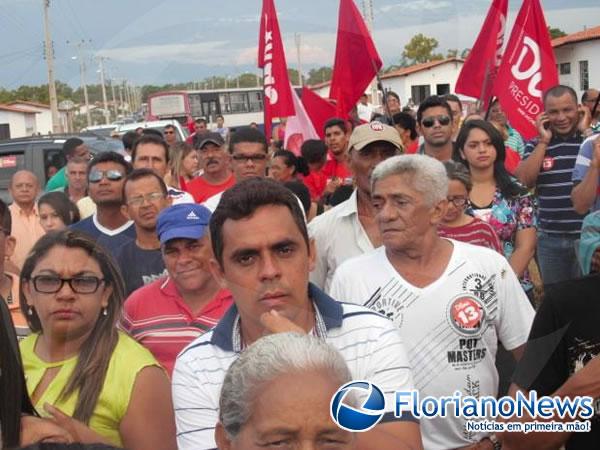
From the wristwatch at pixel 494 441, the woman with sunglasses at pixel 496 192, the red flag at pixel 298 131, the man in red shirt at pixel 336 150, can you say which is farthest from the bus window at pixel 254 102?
the wristwatch at pixel 494 441

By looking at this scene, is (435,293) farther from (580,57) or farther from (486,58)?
(580,57)

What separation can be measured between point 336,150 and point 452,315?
4002 mm

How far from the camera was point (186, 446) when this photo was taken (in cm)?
190

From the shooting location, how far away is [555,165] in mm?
4277

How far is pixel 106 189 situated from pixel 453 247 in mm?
2307

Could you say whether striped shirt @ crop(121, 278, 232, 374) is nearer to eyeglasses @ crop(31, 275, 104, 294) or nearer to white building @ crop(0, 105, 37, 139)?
eyeglasses @ crop(31, 275, 104, 294)

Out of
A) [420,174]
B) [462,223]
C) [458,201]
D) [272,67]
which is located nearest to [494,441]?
[420,174]

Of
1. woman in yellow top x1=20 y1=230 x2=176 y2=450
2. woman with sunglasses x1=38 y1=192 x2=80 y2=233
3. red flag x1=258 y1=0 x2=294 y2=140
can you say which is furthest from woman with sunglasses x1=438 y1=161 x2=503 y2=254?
woman with sunglasses x1=38 y1=192 x2=80 y2=233

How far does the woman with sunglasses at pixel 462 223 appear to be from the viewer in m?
3.52

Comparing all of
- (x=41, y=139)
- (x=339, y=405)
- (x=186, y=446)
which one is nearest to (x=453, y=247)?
(x=186, y=446)

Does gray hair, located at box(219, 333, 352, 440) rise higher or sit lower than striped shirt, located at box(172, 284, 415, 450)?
higher

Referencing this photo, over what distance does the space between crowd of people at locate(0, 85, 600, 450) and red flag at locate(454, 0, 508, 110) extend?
34 centimetres

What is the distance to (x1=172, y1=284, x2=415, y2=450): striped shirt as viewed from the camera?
1823 mm

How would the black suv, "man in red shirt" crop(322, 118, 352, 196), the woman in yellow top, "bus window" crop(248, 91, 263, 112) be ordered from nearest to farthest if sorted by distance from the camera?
the woman in yellow top
"bus window" crop(248, 91, 263, 112)
"man in red shirt" crop(322, 118, 352, 196)
the black suv
